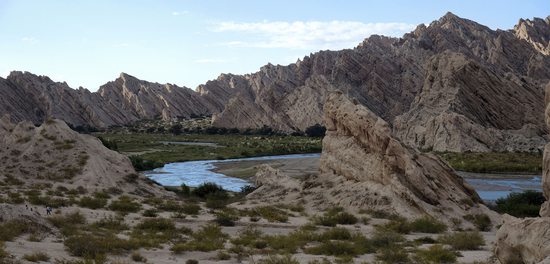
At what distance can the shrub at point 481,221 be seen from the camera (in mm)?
27367

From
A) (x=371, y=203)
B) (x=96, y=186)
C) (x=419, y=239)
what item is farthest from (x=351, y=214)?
(x=96, y=186)

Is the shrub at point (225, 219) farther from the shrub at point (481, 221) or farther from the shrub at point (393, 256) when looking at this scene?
the shrub at point (481, 221)

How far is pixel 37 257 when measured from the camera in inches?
634

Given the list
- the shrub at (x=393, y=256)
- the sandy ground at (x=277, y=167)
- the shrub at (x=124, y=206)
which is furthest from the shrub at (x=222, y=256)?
the sandy ground at (x=277, y=167)

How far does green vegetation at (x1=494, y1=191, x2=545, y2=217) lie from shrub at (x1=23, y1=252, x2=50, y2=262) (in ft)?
89.3

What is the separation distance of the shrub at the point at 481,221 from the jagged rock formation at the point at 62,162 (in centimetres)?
2018

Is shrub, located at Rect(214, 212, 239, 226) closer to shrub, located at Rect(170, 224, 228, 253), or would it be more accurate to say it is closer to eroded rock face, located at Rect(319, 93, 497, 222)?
shrub, located at Rect(170, 224, 228, 253)

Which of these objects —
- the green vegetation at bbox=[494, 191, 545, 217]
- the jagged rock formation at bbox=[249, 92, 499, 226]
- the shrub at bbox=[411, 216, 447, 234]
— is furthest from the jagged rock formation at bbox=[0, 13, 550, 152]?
the shrub at bbox=[411, 216, 447, 234]

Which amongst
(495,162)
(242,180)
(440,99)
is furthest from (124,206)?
(440,99)

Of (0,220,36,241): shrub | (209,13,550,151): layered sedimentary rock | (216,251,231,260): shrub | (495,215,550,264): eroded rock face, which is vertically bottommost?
(216,251,231,260): shrub

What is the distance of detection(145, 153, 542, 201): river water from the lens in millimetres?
52906

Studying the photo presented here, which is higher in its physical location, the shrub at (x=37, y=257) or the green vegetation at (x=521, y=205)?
the shrub at (x=37, y=257)

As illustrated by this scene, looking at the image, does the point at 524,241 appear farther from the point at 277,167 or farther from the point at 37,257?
the point at 277,167

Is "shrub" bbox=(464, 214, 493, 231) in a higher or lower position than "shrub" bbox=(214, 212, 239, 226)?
lower
